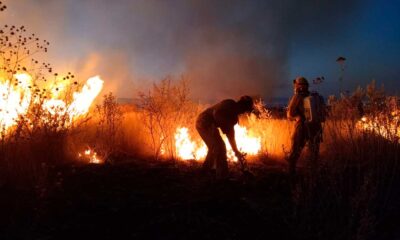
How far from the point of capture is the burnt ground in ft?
14.5

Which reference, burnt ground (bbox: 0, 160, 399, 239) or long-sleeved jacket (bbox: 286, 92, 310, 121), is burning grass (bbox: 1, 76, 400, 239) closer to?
burnt ground (bbox: 0, 160, 399, 239)

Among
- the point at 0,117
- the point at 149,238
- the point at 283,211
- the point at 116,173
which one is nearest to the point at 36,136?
the point at 0,117

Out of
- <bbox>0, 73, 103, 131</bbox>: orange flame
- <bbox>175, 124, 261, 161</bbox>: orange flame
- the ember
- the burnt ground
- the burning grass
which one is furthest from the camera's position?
<bbox>175, 124, 261, 161</bbox>: orange flame

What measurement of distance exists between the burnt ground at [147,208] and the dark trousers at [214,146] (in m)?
0.27

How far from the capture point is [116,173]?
7.15m

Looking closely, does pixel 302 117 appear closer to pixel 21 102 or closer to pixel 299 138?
pixel 299 138

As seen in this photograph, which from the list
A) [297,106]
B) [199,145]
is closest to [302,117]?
[297,106]

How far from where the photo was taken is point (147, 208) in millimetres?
5137

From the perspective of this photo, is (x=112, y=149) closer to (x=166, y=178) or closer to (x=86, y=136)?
(x=86, y=136)

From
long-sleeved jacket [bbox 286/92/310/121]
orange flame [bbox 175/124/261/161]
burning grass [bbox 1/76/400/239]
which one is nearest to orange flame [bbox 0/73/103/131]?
burning grass [bbox 1/76/400/239]

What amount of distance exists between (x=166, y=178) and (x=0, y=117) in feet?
9.03

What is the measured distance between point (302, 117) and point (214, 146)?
152 centimetres

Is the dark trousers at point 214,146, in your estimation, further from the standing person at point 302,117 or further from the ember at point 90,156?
the ember at point 90,156

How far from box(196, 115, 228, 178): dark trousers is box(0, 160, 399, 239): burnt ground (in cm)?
27
